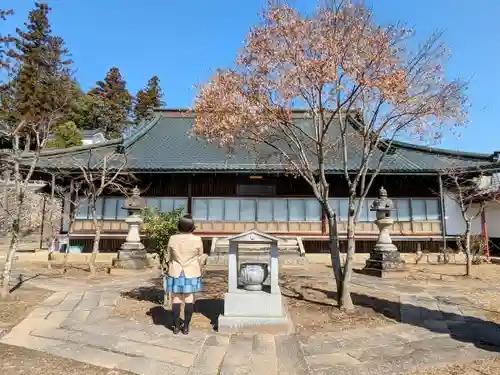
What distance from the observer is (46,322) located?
18.3 feet

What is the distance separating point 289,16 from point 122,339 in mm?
5737

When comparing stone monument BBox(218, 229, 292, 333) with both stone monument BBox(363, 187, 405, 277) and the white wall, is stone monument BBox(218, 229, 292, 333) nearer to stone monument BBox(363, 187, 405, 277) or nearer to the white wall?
stone monument BBox(363, 187, 405, 277)

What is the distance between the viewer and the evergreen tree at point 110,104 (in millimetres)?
46969

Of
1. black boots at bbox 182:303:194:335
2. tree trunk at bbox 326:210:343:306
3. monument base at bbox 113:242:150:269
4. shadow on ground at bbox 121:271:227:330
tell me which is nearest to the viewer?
black boots at bbox 182:303:194:335

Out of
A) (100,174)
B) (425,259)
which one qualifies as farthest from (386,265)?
(100,174)

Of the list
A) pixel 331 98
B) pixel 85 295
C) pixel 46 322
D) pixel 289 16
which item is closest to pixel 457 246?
pixel 331 98

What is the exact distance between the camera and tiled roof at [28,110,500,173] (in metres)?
15.2

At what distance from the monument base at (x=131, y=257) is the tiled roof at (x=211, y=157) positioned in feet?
13.6

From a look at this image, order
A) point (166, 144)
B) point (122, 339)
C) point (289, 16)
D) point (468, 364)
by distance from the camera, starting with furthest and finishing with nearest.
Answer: point (166, 144), point (289, 16), point (122, 339), point (468, 364)

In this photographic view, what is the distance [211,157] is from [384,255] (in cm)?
897

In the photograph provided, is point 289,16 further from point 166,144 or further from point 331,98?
point 166,144

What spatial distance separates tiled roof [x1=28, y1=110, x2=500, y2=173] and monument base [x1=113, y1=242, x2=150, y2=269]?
414cm

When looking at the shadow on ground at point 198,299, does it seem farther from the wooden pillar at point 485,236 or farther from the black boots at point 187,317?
A: the wooden pillar at point 485,236

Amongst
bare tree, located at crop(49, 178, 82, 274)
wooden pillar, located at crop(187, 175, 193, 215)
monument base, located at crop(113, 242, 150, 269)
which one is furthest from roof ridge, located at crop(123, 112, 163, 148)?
monument base, located at crop(113, 242, 150, 269)
